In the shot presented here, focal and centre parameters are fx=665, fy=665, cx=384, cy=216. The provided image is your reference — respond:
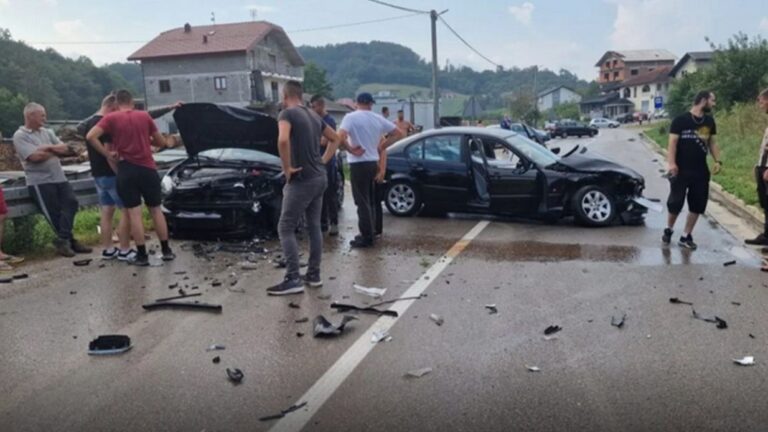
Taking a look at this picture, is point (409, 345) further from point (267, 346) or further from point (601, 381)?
point (601, 381)

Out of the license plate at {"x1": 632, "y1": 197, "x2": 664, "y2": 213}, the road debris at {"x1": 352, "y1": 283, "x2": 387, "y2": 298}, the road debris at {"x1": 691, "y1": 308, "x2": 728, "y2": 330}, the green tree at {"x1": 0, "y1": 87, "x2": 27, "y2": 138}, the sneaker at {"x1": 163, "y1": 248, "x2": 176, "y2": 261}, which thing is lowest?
the road debris at {"x1": 691, "y1": 308, "x2": 728, "y2": 330}

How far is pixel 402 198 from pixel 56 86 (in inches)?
2321

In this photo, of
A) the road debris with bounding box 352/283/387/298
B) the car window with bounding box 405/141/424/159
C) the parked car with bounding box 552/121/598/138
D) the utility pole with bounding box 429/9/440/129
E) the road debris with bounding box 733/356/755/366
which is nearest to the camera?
the road debris with bounding box 733/356/755/366

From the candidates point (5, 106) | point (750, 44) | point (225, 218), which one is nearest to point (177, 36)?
point (5, 106)

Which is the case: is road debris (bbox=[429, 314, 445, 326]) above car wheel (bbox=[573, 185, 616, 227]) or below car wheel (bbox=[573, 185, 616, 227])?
below

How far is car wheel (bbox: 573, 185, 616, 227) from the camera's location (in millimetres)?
9594

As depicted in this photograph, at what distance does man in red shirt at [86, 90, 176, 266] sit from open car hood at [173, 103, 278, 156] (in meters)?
1.12

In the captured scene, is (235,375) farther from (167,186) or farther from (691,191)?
(691,191)

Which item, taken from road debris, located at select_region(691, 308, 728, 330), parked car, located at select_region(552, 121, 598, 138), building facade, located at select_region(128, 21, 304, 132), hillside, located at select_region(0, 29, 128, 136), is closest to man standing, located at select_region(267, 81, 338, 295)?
road debris, located at select_region(691, 308, 728, 330)

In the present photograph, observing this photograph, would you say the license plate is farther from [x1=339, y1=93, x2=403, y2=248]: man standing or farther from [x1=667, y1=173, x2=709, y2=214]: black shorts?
[x1=339, y1=93, x2=403, y2=248]: man standing

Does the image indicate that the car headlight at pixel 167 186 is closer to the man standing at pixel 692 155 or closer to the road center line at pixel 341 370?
the road center line at pixel 341 370

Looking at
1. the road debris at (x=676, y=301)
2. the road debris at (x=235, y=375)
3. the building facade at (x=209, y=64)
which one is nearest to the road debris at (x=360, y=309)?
the road debris at (x=235, y=375)

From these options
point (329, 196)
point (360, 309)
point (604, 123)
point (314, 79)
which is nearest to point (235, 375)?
point (360, 309)

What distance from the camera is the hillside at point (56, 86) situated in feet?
156
